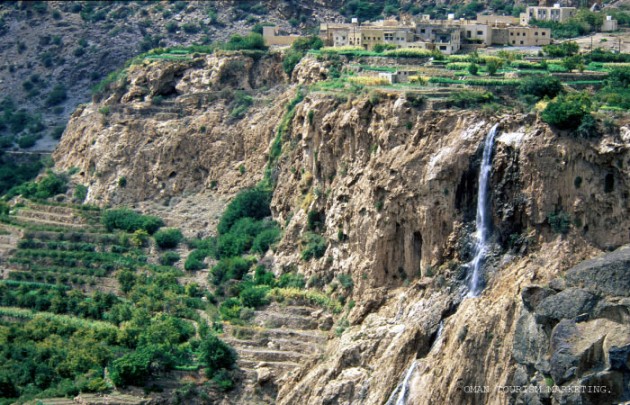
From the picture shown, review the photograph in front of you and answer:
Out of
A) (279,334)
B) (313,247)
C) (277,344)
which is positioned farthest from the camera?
(313,247)

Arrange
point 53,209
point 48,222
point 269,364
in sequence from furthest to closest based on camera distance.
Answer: point 53,209 → point 48,222 → point 269,364

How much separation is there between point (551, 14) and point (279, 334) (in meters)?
30.5

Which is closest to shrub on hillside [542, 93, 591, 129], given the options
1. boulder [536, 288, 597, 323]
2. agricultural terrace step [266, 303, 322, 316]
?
boulder [536, 288, 597, 323]

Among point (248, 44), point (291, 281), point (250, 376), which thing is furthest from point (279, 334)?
point (248, 44)

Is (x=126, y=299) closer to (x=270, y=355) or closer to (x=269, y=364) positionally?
(x=270, y=355)

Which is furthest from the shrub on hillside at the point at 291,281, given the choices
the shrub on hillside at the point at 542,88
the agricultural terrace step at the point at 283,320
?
the shrub on hillside at the point at 542,88

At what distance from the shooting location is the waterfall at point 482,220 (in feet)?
215

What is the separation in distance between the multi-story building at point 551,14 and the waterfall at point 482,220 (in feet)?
88.1

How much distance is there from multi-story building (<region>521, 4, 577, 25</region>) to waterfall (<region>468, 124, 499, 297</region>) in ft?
88.1

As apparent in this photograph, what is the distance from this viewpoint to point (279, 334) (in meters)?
69.7

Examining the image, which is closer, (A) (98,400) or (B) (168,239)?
(A) (98,400)

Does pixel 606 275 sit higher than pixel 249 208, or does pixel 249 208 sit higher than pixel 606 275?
pixel 606 275

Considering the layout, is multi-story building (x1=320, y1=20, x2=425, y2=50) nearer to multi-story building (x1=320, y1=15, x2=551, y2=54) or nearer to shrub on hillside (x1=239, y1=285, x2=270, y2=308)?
multi-story building (x1=320, y1=15, x2=551, y2=54)

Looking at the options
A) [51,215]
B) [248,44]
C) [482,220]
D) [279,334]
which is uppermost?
[248,44]
